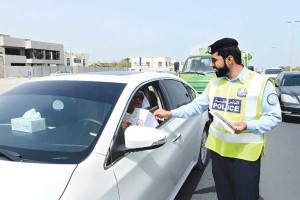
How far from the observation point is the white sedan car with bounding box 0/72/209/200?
5.93 ft

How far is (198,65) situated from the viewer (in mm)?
13234

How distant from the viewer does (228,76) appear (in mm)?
2693

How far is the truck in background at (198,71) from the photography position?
12.2m

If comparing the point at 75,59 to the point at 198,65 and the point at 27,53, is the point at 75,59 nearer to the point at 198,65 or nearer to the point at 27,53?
the point at 27,53

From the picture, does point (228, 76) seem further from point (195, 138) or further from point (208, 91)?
point (195, 138)

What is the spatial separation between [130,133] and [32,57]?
77405 mm

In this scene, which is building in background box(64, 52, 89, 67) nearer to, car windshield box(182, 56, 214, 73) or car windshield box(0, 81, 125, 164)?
car windshield box(182, 56, 214, 73)

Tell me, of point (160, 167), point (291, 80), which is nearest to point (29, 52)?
point (291, 80)

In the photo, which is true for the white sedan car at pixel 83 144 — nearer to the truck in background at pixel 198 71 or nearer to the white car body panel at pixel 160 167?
the white car body panel at pixel 160 167

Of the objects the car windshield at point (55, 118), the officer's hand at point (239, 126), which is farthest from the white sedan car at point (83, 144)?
the officer's hand at point (239, 126)

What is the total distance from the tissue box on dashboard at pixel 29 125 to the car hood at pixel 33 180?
530 mm

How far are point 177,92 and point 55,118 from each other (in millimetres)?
1941

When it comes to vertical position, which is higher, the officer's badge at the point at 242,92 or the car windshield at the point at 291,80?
the officer's badge at the point at 242,92

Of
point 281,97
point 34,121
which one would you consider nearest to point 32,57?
point 281,97
